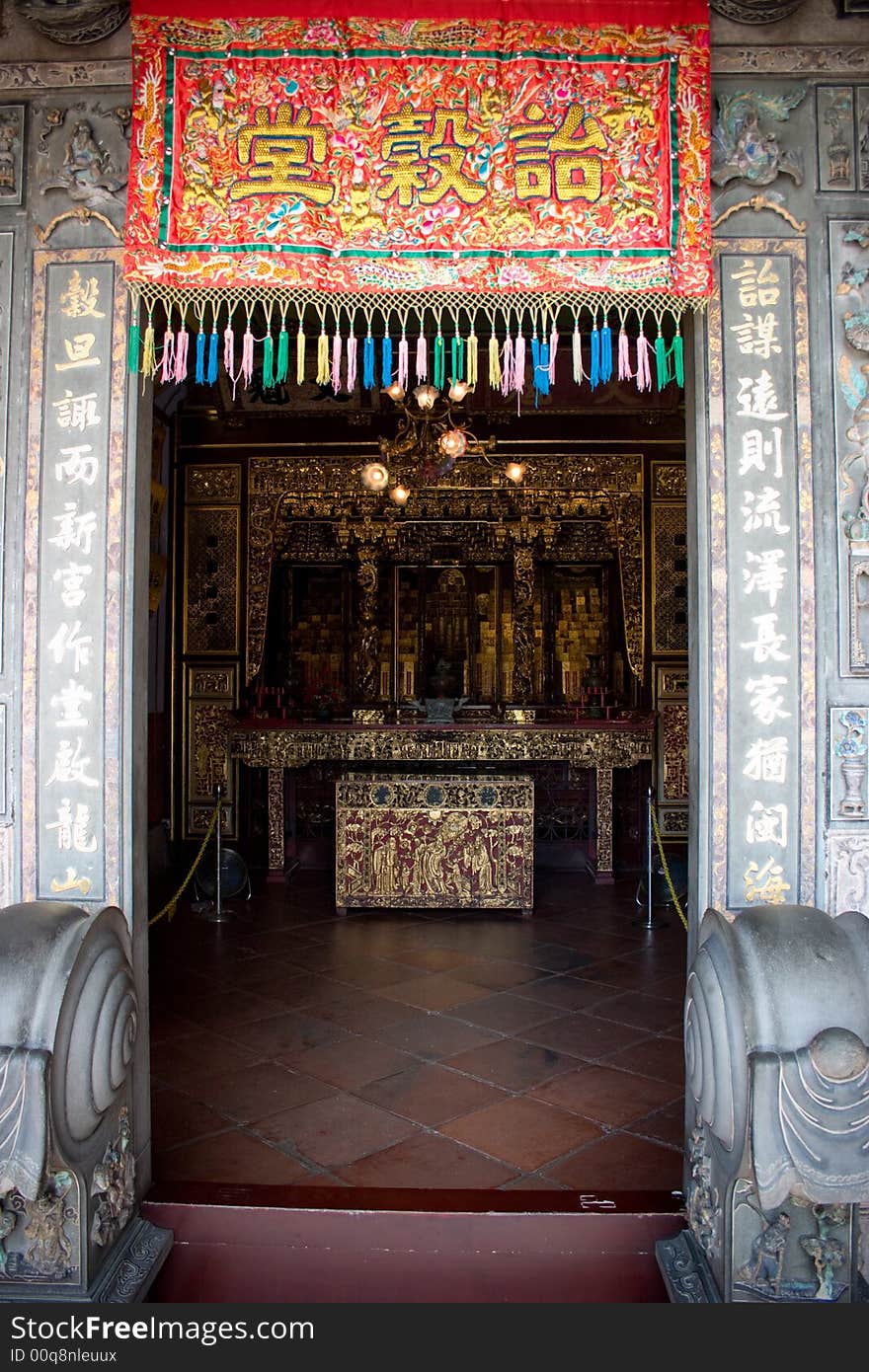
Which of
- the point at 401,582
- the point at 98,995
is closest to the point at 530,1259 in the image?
the point at 98,995

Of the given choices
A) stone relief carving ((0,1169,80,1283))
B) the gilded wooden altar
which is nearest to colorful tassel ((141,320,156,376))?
stone relief carving ((0,1169,80,1283))

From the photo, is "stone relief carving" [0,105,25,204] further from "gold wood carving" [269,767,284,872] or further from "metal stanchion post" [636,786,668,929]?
"gold wood carving" [269,767,284,872]

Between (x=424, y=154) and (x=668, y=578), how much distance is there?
548 cm

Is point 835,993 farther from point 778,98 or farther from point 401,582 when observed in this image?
point 401,582

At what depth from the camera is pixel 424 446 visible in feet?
22.2

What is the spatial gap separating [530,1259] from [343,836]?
3.46 meters

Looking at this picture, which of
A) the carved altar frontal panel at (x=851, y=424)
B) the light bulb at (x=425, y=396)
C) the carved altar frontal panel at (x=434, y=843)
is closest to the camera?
the carved altar frontal panel at (x=851, y=424)

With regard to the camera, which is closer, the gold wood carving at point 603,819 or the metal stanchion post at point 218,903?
the metal stanchion post at point 218,903

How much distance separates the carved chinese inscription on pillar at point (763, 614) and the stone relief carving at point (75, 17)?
5.85 ft

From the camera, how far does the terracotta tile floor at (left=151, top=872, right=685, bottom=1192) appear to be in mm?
2834

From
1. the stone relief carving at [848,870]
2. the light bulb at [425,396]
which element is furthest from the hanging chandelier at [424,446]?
the stone relief carving at [848,870]

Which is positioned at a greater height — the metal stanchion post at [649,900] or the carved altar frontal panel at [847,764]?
the carved altar frontal panel at [847,764]

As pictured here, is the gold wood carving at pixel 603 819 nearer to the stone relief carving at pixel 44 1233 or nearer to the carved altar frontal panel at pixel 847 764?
the carved altar frontal panel at pixel 847 764

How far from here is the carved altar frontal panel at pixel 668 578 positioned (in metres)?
7.58
